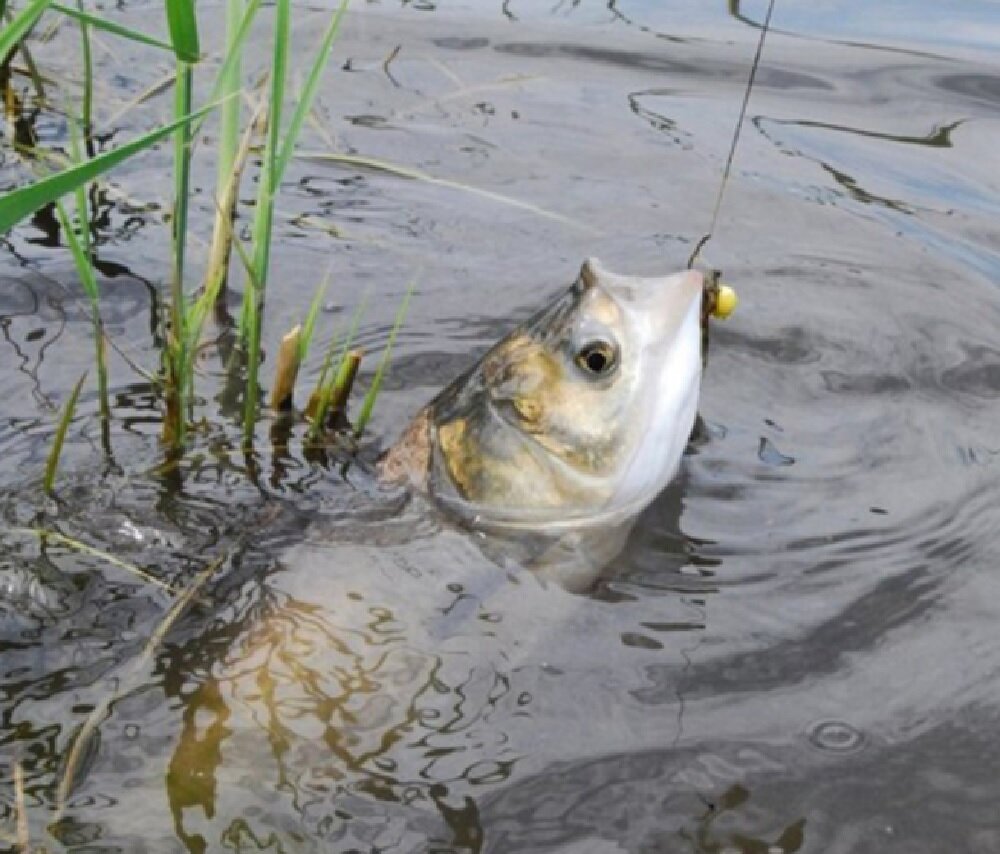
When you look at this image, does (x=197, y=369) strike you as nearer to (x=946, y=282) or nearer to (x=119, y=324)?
(x=119, y=324)

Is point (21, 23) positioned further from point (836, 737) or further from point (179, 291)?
point (836, 737)

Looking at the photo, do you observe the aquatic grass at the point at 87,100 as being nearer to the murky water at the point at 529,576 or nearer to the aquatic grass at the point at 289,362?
the murky water at the point at 529,576

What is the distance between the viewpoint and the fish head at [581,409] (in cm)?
272

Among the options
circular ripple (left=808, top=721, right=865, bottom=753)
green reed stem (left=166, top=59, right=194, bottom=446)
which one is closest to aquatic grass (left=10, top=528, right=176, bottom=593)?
green reed stem (left=166, top=59, right=194, bottom=446)

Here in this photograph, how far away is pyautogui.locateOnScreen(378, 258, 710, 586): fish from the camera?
273 cm

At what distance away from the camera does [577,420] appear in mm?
2773

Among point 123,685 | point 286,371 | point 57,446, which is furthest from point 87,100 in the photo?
point 123,685

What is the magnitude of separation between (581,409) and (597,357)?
0.09 meters

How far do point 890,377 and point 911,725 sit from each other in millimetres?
1213

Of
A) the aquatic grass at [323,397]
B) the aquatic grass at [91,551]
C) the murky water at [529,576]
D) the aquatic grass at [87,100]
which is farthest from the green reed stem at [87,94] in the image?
the aquatic grass at [91,551]

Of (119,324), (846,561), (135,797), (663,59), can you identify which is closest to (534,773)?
(135,797)

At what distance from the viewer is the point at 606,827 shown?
2.20 meters

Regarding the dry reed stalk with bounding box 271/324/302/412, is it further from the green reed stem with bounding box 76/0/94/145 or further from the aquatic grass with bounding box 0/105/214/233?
the green reed stem with bounding box 76/0/94/145

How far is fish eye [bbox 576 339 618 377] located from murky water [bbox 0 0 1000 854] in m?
0.33
